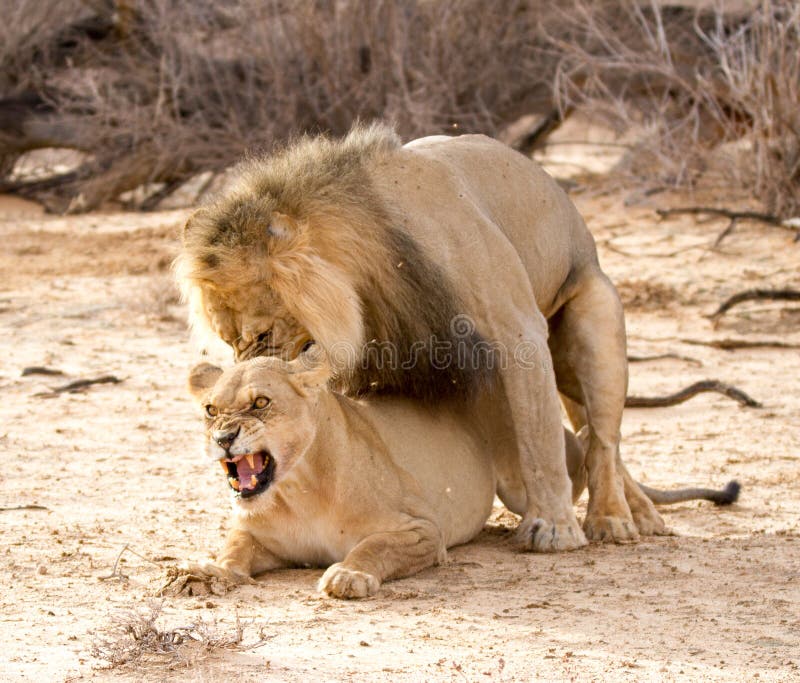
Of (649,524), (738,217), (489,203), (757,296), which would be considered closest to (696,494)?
(649,524)

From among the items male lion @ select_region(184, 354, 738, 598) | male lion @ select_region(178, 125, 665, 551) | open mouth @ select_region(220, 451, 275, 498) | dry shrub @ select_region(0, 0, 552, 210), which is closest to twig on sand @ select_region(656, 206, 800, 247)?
dry shrub @ select_region(0, 0, 552, 210)

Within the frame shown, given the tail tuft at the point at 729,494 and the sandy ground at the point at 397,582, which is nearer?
the sandy ground at the point at 397,582

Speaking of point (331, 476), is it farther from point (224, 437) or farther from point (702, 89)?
point (702, 89)

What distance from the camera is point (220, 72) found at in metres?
13.4

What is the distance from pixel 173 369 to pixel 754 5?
5784 mm

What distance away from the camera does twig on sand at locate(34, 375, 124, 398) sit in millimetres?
7680

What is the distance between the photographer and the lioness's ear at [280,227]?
4738 millimetres

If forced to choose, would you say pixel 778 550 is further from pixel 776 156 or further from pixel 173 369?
pixel 776 156

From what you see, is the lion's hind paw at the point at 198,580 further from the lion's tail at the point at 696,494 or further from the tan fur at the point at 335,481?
the lion's tail at the point at 696,494

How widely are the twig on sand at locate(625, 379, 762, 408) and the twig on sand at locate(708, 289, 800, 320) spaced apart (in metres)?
1.69

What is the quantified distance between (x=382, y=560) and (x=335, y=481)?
0.35m

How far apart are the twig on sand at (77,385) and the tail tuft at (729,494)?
3.56 metres

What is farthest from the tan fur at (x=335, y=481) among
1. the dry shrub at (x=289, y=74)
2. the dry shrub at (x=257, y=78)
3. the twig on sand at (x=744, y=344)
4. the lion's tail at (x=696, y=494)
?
the dry shrub at (x=257, y=78)

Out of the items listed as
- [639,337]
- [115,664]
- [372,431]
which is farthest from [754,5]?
[115,664]
